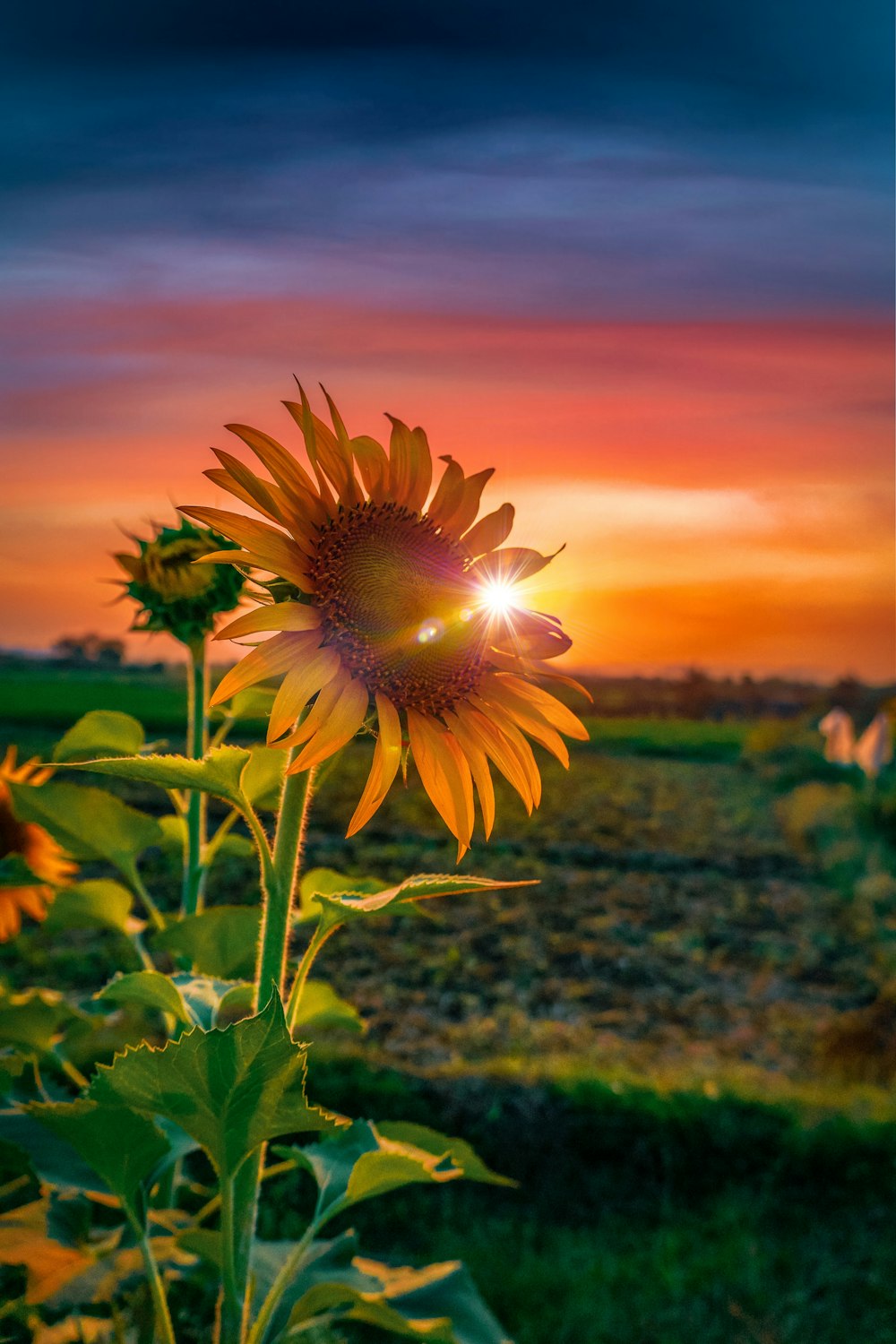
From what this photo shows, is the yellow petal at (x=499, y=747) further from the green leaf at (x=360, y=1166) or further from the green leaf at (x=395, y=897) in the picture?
the green leaf at (x=360, y=1166)

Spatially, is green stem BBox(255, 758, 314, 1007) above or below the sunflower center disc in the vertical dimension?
below

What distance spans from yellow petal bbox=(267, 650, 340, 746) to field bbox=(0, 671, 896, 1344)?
186 centimetres

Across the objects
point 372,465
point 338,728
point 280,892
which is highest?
point 372,465

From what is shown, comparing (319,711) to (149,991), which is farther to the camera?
(149,991)

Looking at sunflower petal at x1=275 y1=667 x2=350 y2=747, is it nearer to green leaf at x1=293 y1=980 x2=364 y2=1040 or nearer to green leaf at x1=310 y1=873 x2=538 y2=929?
green leaf at x1=310 y1=873 x2=538 y2=929

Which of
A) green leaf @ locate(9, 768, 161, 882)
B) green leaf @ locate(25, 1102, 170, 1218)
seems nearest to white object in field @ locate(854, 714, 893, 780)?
green leaf @ locate(9, 768, 161, 882)

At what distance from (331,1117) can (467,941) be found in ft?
14.4

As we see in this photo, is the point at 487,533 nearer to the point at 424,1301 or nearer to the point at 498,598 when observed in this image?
the point at 498,598

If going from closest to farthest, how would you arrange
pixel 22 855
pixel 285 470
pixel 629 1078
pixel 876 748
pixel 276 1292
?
1. pixel 285 470
2. pixel 276 1292
3. pixel 22 855
4. pixel 629 1078
5. pixel 876 748

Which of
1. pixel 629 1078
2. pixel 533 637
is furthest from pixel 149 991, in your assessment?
pixel 629 1078

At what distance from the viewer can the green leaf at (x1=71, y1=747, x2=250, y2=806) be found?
130 cm

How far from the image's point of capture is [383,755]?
4.51 ft

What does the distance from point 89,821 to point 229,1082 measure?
0.83 m

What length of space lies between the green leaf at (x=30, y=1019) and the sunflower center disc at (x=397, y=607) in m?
1.08
